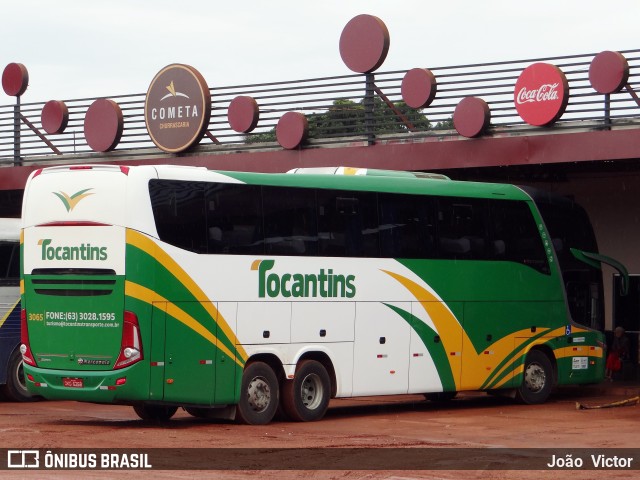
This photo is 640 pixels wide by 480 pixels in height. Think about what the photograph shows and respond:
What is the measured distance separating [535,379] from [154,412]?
23.8ft

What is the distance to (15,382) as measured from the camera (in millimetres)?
23000

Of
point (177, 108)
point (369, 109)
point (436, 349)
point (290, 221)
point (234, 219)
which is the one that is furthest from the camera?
point (177, 108)

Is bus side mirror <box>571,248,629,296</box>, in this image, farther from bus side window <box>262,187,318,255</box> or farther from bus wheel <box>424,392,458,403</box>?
bus side window <box>262,187,318,255</box>

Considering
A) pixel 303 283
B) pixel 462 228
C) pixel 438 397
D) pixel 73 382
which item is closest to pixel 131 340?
pixel 73 382

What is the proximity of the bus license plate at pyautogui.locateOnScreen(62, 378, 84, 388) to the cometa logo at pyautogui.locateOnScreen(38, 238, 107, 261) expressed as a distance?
1.61m

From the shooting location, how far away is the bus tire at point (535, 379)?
76.4 feet

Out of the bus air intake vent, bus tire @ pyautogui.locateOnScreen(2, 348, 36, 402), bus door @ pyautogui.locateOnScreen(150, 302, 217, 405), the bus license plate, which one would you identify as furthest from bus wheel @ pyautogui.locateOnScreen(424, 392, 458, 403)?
the bus air intake vent

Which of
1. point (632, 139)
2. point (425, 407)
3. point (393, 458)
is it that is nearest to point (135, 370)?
point (393, 458)

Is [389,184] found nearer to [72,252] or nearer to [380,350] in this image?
[380,350]

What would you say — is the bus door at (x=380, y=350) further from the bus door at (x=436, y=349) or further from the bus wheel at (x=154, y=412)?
the bus wheel at (x=154, y=412)

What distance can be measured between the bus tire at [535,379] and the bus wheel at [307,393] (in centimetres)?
481

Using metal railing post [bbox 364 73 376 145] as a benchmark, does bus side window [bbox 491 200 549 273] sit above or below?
below

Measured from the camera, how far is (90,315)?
17.8m

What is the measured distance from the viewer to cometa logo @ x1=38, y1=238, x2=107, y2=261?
17.8 m
